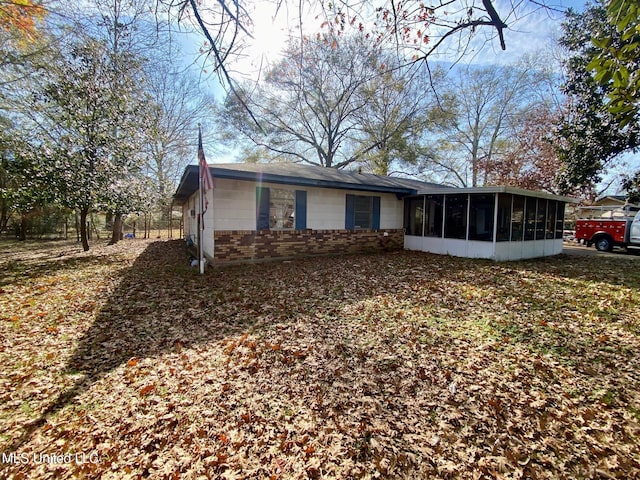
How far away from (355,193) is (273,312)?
656 cm

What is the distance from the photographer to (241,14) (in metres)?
2.94

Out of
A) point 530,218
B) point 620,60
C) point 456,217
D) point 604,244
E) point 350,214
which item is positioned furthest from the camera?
point 604,244

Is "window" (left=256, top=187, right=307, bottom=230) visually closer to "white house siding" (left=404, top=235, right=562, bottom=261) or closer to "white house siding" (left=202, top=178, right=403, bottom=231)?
"white house siding" (left=202, top=178, right=403, bottom=231)

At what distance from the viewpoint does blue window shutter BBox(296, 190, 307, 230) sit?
8945mm

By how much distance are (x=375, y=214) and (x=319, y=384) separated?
343 inches

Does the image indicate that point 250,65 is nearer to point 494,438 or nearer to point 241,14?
point 241,14

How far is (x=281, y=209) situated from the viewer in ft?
28.6

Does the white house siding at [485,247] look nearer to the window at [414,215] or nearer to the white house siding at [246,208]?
the window at [414,215]

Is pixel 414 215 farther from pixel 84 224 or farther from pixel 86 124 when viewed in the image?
pixel 84 224

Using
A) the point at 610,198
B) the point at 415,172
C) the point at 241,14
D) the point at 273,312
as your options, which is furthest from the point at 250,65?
the point at 610,198

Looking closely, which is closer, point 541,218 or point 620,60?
point 620,60

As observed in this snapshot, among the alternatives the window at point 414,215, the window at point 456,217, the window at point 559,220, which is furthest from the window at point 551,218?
the window at point 414,215

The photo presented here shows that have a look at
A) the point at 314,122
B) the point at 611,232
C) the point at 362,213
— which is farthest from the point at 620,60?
the point at 314,122

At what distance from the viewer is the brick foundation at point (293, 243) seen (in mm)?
7926
